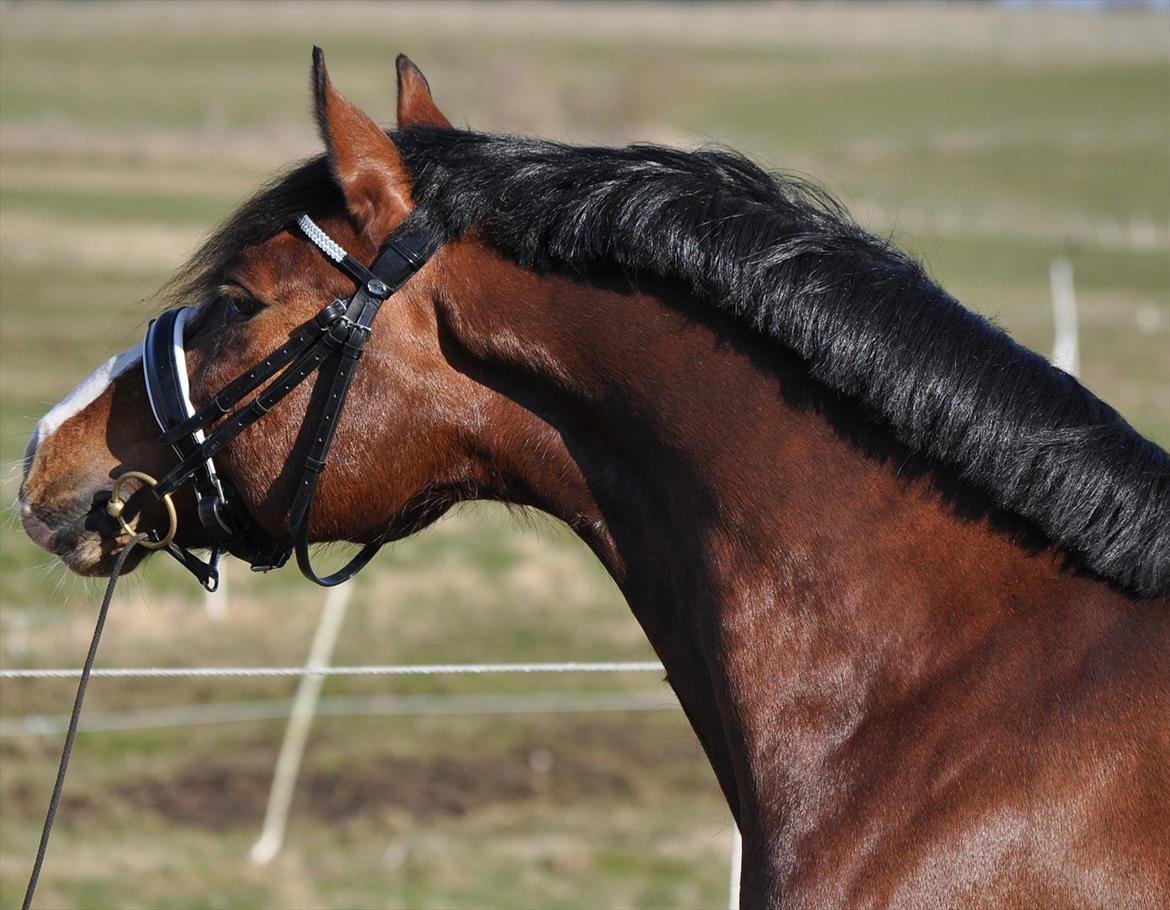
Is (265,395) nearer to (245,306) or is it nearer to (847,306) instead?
(245,306)

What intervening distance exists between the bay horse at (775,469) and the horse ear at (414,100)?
0.41 feet

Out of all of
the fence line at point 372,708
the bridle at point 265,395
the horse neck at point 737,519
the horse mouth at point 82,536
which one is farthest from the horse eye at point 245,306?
the fence line at point 372,708

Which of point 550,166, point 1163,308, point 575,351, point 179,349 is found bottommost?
point 1163,308

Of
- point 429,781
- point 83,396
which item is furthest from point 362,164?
point 429,781

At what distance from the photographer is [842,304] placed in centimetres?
256

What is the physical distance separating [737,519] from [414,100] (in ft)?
4.12

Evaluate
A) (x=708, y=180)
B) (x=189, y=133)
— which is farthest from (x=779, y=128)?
(x=708, y=180)

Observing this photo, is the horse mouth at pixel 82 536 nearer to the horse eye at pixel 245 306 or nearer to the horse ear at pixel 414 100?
the horse eye at pixel 245 306

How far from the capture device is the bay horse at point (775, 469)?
2.38 meters

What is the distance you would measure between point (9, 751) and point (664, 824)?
12.8 feet

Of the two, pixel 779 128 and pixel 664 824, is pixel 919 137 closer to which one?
pixel 779 128

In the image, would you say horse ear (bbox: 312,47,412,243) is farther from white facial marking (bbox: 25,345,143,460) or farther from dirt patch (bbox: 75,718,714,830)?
dirt patch (bbox: 75,718,714,830)

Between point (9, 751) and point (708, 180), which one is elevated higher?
point (708, 180)

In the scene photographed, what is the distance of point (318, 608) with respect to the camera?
10.5m
